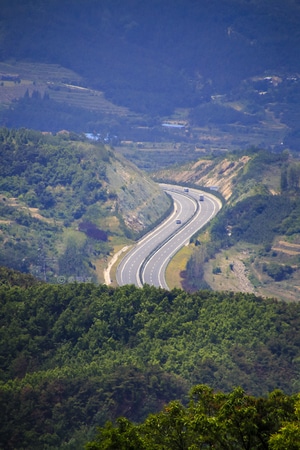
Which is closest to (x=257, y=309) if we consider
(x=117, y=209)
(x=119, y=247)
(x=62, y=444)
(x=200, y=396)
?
(x=62, y=444)

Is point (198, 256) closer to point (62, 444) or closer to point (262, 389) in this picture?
point (262, 389)

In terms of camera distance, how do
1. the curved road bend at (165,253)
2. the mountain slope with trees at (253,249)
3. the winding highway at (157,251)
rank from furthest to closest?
1. the mountain slope with trees at (253,249)
2. the winding highway at (157,251)
3. the curved road bend at (165,253)

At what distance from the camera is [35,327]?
10231 centimetres

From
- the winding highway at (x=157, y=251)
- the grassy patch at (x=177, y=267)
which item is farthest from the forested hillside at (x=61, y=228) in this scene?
the grassy patch at (x=177, y=267)

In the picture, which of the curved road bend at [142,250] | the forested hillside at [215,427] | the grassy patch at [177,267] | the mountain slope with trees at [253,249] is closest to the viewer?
the forested hillside at [215,427]

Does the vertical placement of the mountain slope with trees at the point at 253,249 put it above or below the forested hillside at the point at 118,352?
above

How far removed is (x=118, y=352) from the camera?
10094 centimetres

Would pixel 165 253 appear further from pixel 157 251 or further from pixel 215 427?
pixel 215 427

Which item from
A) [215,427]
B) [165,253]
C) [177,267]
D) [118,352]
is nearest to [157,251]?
[165,253]

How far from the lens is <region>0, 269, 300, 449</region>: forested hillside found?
8631 centimetres

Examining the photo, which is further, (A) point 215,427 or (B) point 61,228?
(B) point 61,228

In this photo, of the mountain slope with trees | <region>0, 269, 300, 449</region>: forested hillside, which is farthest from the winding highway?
<region>0, 269, 300, 449</region>: forested hillside

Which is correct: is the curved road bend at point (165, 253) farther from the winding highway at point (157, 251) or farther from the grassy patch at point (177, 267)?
the grassy patch at point (177, 267)

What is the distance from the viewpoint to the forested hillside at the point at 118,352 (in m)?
86.3
